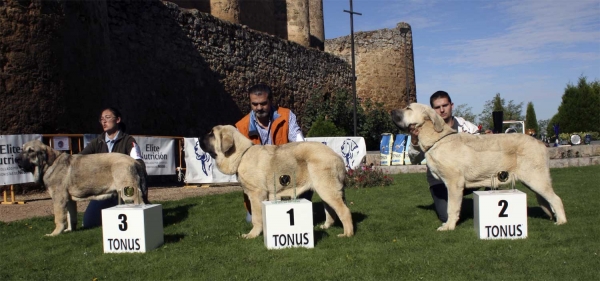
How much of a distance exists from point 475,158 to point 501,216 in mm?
774

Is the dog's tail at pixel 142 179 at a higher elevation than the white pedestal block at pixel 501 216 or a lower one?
higher

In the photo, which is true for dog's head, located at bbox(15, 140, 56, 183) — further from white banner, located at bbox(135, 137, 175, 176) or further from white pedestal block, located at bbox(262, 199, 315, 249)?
white banner, located at bbox(135, 137, 175, 176)

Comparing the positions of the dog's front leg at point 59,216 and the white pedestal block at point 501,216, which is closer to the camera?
the white pedestal block at point 501,216

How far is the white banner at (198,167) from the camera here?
16.5 meters

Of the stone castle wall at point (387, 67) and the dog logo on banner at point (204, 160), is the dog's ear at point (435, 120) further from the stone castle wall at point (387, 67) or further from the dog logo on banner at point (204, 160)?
the stone castle wall at point (387, 67)

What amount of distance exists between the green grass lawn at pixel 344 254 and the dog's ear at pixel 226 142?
44.8 inches

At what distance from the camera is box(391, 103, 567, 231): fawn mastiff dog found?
20.4 feet

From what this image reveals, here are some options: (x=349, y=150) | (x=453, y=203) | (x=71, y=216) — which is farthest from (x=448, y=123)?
(x=349, y=150)

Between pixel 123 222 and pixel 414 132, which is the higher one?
pixel 414 132

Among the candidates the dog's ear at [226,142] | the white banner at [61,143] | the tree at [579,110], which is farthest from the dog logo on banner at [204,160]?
the tree at [579,110]

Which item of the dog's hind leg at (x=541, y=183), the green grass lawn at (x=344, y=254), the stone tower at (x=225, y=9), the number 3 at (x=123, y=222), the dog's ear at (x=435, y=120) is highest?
the stone tower at (x=225, y=9)

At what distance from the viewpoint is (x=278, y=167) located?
631cm

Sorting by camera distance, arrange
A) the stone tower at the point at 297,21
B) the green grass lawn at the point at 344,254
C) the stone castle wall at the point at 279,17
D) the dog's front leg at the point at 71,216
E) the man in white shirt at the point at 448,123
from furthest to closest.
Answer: the stone tower at the point at 297,21
the stone castle wall at the point at 279,17
the dog's front leg at the point at 71,216
the man in white shirt at the point at 448,123
the green grass lawn at the point at 344,254

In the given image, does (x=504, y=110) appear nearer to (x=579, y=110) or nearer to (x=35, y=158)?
(x=579, y=110)
